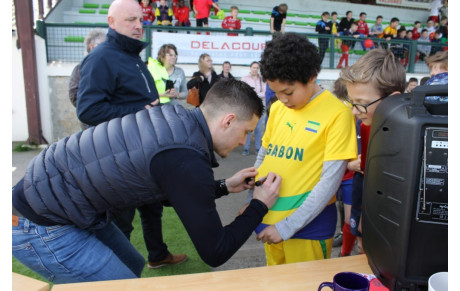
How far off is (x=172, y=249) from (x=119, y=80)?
1551 mm

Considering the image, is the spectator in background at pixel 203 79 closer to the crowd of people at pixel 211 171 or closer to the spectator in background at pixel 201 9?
the spectator in background at pixel 201 9

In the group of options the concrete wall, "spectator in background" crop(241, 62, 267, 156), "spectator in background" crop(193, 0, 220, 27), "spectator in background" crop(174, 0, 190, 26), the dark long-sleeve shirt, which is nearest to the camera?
the dark long-sleeve shirt

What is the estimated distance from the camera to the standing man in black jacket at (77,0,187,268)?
7.73ft

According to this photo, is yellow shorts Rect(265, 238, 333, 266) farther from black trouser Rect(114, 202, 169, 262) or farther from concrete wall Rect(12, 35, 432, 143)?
concrete wall Rect(12, 35, 432, 143)

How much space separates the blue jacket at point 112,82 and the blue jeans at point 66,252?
103 cm

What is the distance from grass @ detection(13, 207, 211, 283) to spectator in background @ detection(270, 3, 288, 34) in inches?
273

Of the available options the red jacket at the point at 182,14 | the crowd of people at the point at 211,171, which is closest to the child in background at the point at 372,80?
the crowd of people at the point at 211,171

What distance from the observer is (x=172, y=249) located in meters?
3.19

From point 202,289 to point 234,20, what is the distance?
29.9 feet

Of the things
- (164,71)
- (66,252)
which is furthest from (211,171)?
(164,71)

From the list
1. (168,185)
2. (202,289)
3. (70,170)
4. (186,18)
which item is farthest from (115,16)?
(186,18)

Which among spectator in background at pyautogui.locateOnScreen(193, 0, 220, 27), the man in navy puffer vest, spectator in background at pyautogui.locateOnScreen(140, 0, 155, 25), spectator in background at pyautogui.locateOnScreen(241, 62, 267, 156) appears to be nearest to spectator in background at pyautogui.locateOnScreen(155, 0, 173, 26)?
spectator in background at pyautogui.locateOnScreen(140, 0, 155, 25)

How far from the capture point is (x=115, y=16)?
2.48 meters

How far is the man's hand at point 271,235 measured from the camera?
60.3 inches
